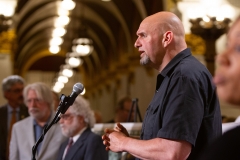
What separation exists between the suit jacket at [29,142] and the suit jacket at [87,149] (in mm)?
479

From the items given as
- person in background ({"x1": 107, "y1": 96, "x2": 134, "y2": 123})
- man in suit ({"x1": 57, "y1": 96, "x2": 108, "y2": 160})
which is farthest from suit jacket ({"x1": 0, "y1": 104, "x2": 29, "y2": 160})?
person in background ({"x1": 107, "y1": 96, "x2": 134, "y2": 123})

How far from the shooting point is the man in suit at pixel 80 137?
5.27 meters

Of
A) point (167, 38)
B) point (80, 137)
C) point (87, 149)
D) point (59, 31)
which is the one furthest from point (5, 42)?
point (59, 31)

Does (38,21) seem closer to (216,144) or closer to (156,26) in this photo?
(156,26)

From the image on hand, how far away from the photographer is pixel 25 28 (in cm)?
2820

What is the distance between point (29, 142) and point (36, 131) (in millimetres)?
182

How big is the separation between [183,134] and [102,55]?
2645 cm

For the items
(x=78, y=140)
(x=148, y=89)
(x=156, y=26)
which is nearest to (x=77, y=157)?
(x=78, y=140)

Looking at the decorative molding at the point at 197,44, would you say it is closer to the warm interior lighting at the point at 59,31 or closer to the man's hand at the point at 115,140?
the man's hand at the point at 115,140

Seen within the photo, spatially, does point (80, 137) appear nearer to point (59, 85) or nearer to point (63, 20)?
point (63, 20)

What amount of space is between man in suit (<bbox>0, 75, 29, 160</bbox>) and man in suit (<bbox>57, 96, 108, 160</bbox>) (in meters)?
1.33

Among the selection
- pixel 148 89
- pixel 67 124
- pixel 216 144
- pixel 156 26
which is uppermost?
pixel 156 26

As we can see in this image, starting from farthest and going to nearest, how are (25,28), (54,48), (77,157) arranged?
(54,48) < (25,28) < (77,157)

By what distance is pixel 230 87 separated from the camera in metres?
1.42
